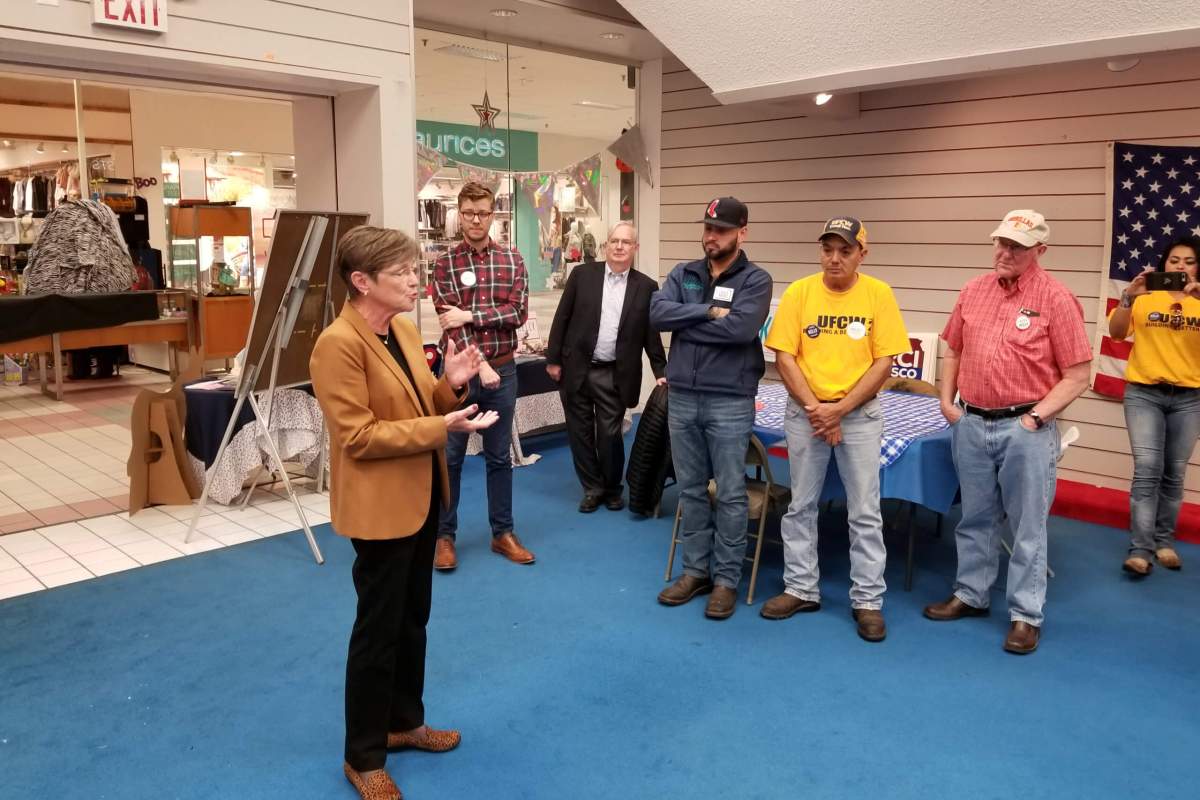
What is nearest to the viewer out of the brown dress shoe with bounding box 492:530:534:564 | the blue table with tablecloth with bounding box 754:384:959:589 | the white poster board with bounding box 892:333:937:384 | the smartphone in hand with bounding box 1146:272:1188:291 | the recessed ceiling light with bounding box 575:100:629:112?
the blue table with tablecloth with bounding box 754:384:959:589

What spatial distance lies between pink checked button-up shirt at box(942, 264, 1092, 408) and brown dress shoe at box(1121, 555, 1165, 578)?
1.45m

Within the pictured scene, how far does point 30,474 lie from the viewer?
237 inches

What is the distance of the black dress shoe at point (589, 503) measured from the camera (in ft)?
17.5

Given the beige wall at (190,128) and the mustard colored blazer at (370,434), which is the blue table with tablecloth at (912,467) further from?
the beige wall at (190,128)

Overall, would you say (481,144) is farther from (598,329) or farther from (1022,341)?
(1022,341)

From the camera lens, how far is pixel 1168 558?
448 centimetres

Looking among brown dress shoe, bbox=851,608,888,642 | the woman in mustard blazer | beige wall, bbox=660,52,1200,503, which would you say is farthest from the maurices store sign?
brown dress shoe, bbox=851,608,888,642

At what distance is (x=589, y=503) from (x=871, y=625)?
81.6 inches

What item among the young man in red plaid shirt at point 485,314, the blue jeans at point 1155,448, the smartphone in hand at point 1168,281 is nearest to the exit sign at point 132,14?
the young man in red plaid shirt at point 485,314

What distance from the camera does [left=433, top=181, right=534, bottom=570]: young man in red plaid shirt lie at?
4.29 m

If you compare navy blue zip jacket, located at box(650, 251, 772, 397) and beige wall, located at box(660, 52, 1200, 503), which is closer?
navy blue zip jacket, located at box(650, 251, 772, 397)

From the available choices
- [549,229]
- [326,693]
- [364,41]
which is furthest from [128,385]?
[326,693]

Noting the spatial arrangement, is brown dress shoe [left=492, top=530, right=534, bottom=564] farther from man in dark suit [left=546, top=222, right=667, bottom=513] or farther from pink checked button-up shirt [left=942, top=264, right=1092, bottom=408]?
pink checked button-up shirt [left=942, top=264, right=1092, bottom=408]

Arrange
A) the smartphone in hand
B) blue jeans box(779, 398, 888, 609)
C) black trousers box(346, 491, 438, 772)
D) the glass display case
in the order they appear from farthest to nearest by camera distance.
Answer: the glass display case → the smartphone in hand → blue jeans box(779, 398, 888, 609) → black trousers box(346, 491, 438, 772)
